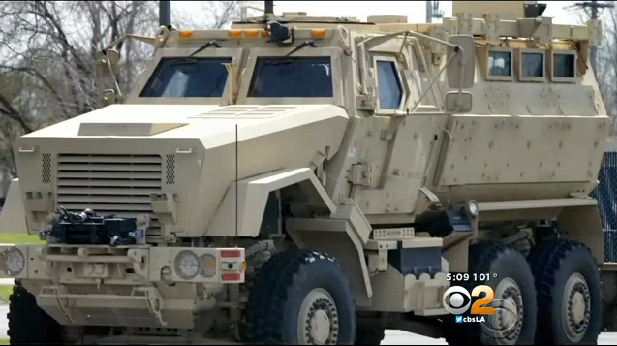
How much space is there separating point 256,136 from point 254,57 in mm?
1909

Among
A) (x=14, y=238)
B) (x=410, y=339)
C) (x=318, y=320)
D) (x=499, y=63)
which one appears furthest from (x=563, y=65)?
(x=14, y=238)

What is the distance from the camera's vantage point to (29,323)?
623 inches

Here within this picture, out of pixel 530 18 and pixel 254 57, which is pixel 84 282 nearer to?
pixel 254 57

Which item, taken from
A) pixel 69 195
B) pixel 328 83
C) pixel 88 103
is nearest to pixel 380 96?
pixel 328 83

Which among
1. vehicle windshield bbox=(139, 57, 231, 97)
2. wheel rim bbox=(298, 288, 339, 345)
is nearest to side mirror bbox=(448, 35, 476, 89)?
vehicle windshield bbox=(139, 57, 231, 97)

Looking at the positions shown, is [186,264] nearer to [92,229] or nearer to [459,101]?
[92,229]

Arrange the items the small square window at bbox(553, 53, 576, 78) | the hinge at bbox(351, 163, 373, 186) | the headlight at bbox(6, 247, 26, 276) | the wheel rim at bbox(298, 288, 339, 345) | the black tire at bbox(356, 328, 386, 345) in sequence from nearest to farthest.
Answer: the wheel rim at bbox(298, 288, 339, 345), the headlight at bbox(6, 247, 26, 276), the hinge at bbox(351, 163, 373, 186), the black tire at bbox(356, 328, 386, 345), the small square window at bbox(553, 53, 576, 78)

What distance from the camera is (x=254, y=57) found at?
16625 millimetres

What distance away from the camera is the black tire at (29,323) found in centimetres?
1580

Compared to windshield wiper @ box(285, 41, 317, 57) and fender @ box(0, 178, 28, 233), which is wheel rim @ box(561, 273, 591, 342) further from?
fender @ box(0, 178, 28, 233)

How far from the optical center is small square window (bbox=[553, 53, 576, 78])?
63.2 feet

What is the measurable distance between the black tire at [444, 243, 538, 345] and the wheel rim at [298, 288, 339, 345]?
2564mm

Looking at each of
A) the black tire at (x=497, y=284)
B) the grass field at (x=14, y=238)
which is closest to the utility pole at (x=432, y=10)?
the grass field at (x=14, y=238)

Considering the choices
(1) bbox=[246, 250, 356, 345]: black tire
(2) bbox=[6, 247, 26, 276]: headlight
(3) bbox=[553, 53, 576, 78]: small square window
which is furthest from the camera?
(3) bbox=[553, 53, 576, 78]: small square window
